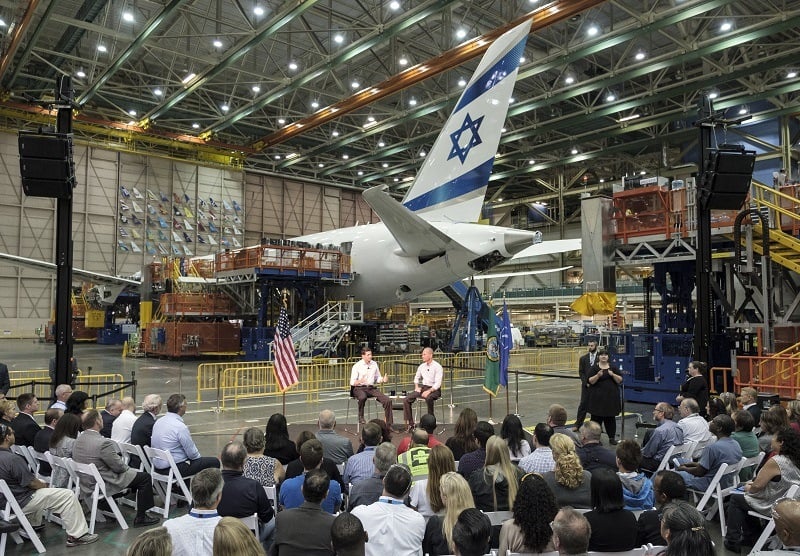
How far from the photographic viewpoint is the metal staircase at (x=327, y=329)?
66.6 ft

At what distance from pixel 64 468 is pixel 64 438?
1.13ft

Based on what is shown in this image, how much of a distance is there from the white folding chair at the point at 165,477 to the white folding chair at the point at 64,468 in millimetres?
702

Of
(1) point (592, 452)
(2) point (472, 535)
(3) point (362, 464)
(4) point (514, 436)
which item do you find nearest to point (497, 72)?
(4) point (514, 436)

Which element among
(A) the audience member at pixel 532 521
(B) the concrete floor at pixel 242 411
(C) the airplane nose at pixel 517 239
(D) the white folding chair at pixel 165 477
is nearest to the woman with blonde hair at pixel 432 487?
(A) the audience member at pixel 532 521

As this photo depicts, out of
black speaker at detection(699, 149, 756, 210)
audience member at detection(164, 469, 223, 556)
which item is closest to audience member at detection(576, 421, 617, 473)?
audience member at detection(164, 469, 223, 556)

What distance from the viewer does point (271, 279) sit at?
73.2 ft

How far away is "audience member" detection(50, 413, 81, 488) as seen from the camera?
608cm

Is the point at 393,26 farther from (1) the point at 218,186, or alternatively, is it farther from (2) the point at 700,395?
(1) the point at 218,186

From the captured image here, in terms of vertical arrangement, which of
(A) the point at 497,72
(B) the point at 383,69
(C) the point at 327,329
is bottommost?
(C) the point at 327,329

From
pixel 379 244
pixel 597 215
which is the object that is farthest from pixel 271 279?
pixel 597 215

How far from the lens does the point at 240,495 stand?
429 cm

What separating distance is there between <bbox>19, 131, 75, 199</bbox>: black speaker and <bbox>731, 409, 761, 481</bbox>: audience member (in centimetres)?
927

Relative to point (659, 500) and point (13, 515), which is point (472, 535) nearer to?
point (659, 500)

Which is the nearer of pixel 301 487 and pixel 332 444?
pixel 301 487
